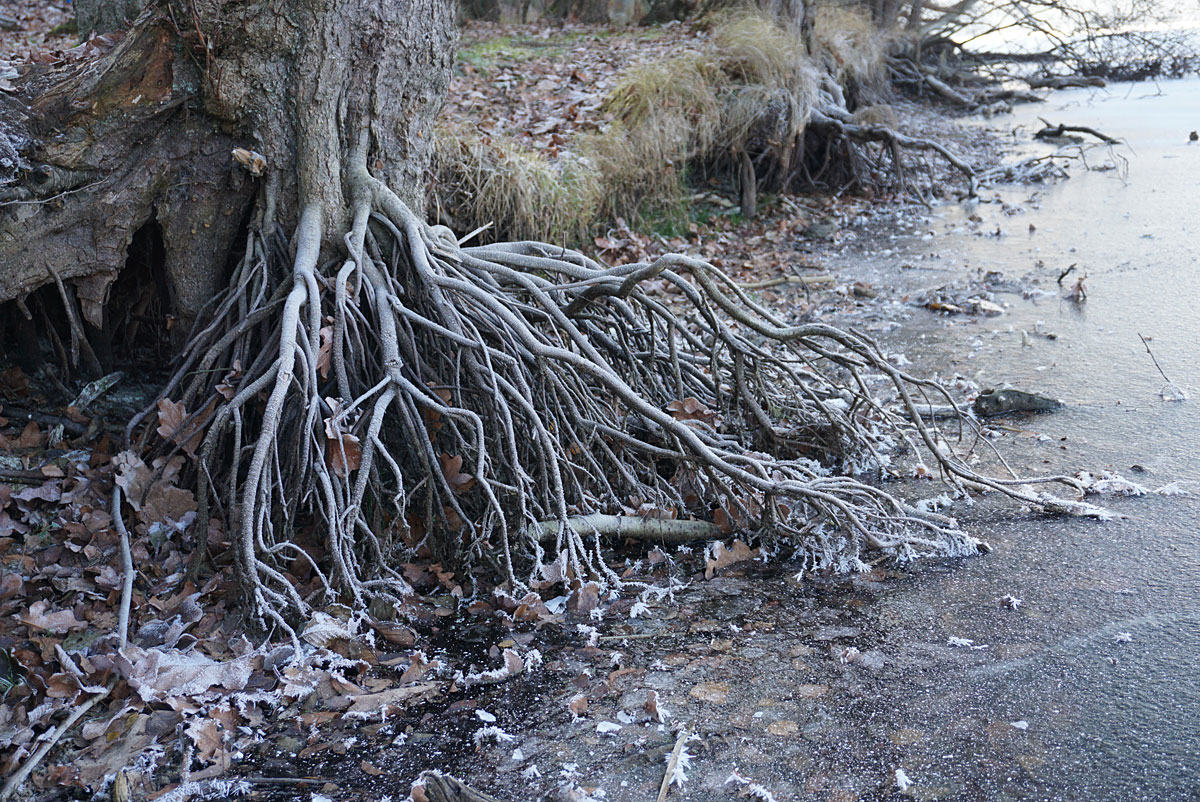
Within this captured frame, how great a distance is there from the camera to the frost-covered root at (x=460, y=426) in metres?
3.51

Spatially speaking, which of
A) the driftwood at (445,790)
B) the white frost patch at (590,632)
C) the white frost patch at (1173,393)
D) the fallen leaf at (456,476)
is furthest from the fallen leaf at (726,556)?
the white frost patch at (1173,393)

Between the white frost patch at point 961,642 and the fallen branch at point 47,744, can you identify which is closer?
the fallen branch at point 47,744

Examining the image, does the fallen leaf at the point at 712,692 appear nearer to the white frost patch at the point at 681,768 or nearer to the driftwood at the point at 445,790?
the white frost patch at the point at 681,768

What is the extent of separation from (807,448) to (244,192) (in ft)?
9.63

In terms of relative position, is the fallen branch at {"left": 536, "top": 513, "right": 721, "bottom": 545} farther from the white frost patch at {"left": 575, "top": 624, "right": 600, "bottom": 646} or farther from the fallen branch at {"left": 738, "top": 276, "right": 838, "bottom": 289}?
the fallen branch at {"left": 738, "top": 276, "right": 838, "bottom": 289}

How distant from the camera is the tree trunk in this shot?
12.4 ft

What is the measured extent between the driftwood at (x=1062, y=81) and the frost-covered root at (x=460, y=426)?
14.2m

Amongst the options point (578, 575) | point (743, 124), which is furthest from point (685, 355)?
point (743, 124)

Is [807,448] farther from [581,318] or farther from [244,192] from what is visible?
[244,192]

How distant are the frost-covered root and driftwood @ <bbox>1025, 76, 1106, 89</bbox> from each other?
14248 millimetres

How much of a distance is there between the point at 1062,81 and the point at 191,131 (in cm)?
1625

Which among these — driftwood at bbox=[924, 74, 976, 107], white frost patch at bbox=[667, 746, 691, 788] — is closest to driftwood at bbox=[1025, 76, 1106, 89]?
driftwood at bbox=[924, 74, 976, 107]

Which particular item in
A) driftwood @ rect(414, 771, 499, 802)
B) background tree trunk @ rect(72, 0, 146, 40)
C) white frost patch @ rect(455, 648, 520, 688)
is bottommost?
white frost patch @ rect(455, 648, 520, 688)

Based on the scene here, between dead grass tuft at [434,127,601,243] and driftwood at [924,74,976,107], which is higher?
driftwood at [924,74,976,107]
